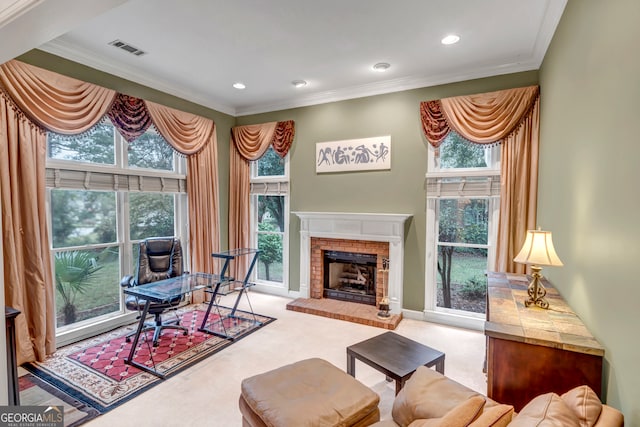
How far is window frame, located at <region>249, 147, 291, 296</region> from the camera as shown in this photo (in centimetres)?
506

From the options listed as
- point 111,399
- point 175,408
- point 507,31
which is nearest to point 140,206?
point 111,399

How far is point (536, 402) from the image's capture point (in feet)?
3.73

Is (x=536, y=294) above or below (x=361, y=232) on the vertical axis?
below

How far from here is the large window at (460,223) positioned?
375 cm

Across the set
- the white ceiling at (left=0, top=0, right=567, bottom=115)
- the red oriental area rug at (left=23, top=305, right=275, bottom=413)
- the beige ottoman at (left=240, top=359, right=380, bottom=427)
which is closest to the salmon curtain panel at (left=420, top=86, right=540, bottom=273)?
the white ceiling at (left=0, top=0, right=567, bottom=115)

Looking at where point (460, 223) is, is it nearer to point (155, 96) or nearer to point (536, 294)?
point (536, 294)

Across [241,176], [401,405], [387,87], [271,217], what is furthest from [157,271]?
[387,87]

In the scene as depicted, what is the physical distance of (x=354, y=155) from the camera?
4.49 meters

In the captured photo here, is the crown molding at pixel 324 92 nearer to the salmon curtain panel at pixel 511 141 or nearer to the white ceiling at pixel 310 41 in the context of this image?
the white ceiling at pixel 310 41

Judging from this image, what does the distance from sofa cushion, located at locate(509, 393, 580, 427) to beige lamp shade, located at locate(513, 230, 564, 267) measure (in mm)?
1103

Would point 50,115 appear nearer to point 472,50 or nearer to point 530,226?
point 472,50

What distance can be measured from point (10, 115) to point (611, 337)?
460cm

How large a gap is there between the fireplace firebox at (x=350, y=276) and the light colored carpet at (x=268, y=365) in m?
0.63

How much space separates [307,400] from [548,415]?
1.10 m
